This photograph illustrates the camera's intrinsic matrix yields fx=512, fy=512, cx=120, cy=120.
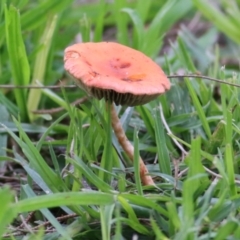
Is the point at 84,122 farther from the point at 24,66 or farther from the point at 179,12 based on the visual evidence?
the point at 179,12

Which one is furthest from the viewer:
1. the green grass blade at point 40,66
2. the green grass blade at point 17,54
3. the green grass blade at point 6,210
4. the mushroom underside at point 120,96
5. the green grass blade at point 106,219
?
the green grass blade at point 40,66

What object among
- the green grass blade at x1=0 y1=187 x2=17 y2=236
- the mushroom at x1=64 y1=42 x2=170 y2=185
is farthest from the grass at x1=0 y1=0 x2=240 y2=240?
the mushroom at x1=64 y1=42 x2=170 y2=185

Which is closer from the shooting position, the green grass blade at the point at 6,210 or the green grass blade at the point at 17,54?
the green grass blade at the point at 6,210

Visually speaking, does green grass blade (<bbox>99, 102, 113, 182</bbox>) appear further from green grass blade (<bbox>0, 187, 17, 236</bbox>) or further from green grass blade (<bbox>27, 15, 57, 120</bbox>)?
green grass blade (<bbox>27, 15, 57, 120</bbox>)

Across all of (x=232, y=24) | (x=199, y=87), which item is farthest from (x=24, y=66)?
(x=232, y=24)

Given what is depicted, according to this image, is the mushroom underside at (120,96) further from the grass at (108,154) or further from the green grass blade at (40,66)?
the green grass blade at (40,66)

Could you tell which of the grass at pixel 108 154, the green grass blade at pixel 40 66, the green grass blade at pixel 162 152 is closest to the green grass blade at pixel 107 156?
the grass at pixel 108 154

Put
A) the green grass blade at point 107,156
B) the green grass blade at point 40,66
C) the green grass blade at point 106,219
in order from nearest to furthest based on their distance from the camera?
the green grass blade at point 106,219 < the green grass blade at point 107,156 < the green grass blade at point 40,66
